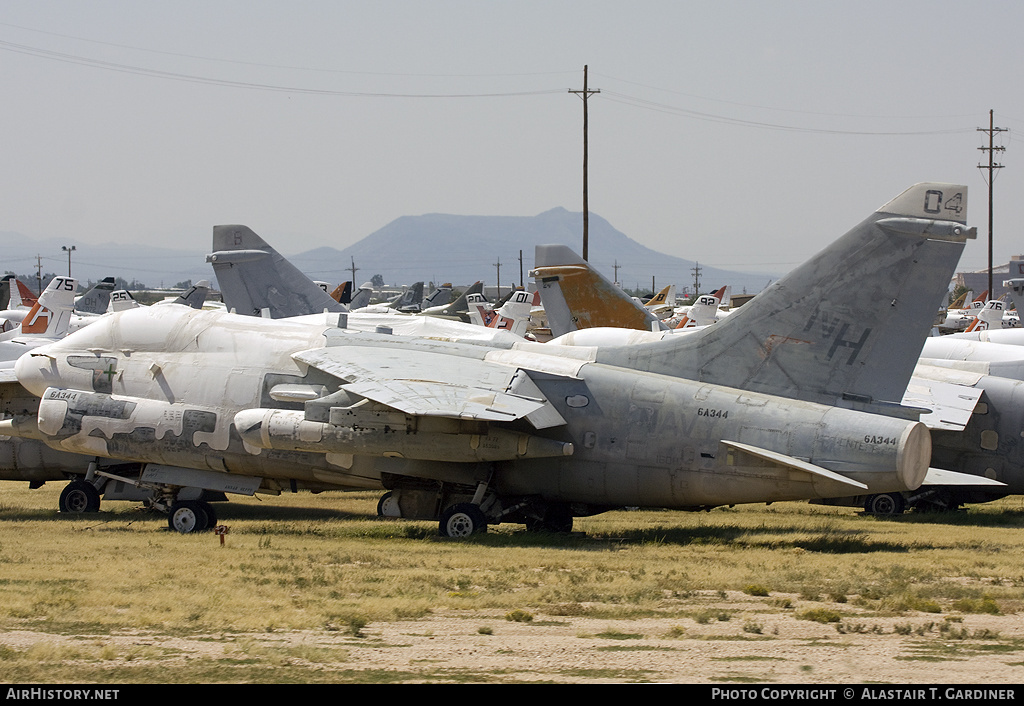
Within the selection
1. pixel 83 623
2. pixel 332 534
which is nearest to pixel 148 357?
pixel 332 534

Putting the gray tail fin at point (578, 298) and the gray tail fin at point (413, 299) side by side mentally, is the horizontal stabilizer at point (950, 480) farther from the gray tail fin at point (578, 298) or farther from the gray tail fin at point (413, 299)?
the gray tail fin at point (413, 299)

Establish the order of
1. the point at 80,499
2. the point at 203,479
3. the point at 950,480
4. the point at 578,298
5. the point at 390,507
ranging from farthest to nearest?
1. the point at 578,298
2. the point at 80,499
3. the point at 203,479
4. the point at 390,507
5. the point at 950,480

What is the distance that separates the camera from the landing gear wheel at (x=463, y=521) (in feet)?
56.2

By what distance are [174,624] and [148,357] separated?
9.84m

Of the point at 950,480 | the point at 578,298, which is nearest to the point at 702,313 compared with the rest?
the point at 578,298

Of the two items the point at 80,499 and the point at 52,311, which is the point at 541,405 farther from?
the point at 52,311

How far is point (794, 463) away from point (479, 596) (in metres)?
5.53

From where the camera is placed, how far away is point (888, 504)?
71.4 feet

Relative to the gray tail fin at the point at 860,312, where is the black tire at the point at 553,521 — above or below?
below

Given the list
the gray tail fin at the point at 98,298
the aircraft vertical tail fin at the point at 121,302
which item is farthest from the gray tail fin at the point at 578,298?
the gray tail fin at the point at 98,298

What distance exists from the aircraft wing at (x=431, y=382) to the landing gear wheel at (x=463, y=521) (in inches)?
77.0

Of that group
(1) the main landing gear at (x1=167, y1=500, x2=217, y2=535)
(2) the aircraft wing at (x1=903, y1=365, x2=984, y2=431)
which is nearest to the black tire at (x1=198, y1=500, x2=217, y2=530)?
(1) the main landing gear at (x1=167, y1=500, x2=217, y2=535)

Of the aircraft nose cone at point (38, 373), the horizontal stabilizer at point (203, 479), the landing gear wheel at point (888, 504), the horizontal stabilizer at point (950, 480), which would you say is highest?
the aircraft nose cone at point (38, 373)
